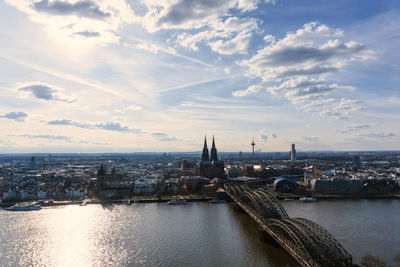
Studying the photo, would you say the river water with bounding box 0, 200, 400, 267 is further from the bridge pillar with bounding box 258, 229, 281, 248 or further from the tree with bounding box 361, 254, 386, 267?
the tree with bounding box 361, 254, 386, 267

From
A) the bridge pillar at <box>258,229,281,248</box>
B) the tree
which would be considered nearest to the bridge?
the bridge pillar at <box>258,229,281,248</box>

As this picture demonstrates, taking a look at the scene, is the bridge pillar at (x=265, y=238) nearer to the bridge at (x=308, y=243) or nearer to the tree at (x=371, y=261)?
the bridge at (x=308, y=243)

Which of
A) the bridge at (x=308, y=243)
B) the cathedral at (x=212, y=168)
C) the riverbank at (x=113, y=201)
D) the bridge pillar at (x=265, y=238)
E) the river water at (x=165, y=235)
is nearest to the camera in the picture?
the bridge at (x=308, y=243)

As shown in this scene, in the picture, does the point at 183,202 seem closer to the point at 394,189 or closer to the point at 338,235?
the point at 338,235

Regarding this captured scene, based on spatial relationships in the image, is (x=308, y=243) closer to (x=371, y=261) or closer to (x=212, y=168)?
(x=371, y=261)

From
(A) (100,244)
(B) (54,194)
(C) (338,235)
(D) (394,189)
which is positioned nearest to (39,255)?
(A) (100,244)

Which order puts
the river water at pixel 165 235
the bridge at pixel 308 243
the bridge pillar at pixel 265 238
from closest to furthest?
the bridge at pixel 308 243
the river water at pixel 165 235
the bridge pillar at pixel 265 238

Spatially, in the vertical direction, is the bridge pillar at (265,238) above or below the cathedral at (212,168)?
below

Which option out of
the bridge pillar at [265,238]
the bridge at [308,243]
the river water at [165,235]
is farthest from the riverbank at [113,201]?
the bridge pillar at [265,238]
